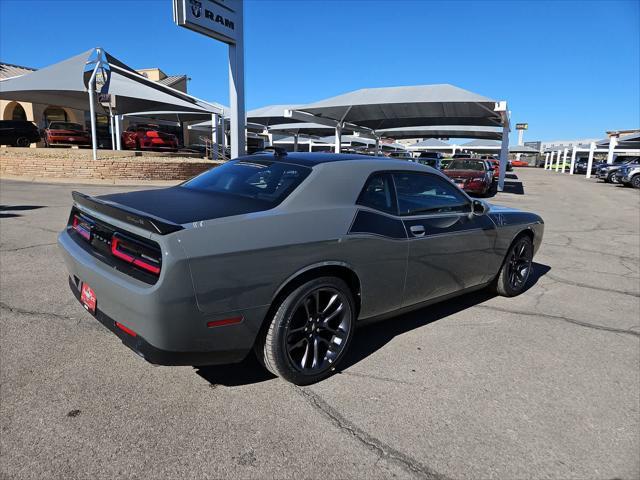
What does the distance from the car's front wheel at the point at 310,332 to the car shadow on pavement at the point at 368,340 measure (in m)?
0.24

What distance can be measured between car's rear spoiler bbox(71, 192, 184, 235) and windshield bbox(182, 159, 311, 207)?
2.33 feet

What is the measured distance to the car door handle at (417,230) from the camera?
3.41 m

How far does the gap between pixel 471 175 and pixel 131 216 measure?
1530 centimetres

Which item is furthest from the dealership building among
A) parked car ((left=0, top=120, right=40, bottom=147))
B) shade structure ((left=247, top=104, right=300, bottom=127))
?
shade structure ((left=247, top=104, right=300, bottom=127))

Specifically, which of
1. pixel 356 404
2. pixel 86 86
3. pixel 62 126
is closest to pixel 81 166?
pixel 86 86

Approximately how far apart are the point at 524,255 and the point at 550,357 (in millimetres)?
1778

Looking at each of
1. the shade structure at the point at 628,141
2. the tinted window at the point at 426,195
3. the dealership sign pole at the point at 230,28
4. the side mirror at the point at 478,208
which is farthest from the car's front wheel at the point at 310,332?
the shade structure at the point at 628,141

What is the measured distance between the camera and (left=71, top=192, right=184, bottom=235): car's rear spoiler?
2.35 m

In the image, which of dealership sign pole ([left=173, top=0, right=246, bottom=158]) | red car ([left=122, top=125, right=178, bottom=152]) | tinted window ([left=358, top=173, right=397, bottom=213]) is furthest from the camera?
red car ([left=122, top=125, right=178, bottom=152])

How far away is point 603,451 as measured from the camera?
242 centimetres

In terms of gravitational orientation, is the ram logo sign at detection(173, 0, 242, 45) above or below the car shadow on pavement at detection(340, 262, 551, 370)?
above

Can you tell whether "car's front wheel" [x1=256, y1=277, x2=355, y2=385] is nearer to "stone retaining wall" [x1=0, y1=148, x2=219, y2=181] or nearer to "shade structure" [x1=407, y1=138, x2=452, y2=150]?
"stone retaining wall" [x1=0, y1=148, x2=219, y2=181]

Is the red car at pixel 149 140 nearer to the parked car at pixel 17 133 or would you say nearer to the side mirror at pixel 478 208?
the parked car at pixel 17 133

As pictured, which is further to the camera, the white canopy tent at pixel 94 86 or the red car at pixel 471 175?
the white canopy tent at pixel 94 86
